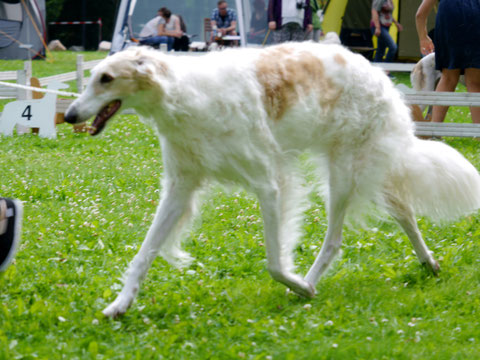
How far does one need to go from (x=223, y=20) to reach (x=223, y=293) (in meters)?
14.5

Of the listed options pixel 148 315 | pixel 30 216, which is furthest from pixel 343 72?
pixel 30 216

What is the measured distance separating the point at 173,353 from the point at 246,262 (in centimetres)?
145

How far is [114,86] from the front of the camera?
3.42 m

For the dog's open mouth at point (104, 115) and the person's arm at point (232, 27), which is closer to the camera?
the dog's open mouth at point (104, 115)

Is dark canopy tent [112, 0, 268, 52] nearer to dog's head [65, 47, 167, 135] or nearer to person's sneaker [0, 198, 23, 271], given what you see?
person's sneaker [0, 198, 23, 271]

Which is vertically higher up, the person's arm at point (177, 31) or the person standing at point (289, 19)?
the person standing at point (289, 19)

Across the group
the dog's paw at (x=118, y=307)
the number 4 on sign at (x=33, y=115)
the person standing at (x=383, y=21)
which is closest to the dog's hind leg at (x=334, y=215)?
the dog's paw at (x=118, y=307)

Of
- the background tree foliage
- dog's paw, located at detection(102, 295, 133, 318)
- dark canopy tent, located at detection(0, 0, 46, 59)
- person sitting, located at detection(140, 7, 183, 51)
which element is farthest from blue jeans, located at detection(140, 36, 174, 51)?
dog's paw, located at detection(102, 295, 133, 318)

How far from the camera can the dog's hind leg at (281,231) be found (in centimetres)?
391

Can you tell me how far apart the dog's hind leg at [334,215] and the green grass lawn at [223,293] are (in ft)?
0.44

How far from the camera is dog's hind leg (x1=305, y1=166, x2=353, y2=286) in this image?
429 centimetres

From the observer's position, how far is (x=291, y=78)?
397 cm

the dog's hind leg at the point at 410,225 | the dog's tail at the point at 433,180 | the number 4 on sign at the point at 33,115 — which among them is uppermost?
the dog's tail at the point at 433,180

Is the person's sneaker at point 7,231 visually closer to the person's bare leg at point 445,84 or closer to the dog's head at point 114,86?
the dog's head at point 114,86
